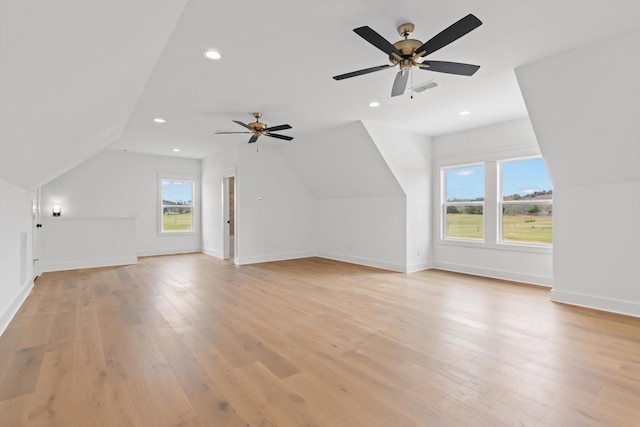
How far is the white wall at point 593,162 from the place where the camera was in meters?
3.07

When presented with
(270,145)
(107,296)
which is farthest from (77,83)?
(270,145)

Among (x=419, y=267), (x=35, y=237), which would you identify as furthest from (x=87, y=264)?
(x=419, y=267)

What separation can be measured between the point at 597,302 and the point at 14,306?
6955 millimetres

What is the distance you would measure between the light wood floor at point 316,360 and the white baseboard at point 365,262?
5.22ft

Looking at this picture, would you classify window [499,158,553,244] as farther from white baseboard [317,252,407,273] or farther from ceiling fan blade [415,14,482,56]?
ceiling fan blade [415,14,482,56]

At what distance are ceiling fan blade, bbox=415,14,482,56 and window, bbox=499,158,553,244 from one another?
12.4 feet

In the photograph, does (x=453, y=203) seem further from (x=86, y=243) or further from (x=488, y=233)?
(x=86, y=243)

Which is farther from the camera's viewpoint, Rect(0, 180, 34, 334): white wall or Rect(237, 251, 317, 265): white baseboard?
Rect(237, 251, 317, 265): white baseboard

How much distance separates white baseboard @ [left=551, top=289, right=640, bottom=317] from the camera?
3604 millimetres

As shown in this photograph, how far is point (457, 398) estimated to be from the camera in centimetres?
203

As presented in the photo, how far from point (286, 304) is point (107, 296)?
2583mm

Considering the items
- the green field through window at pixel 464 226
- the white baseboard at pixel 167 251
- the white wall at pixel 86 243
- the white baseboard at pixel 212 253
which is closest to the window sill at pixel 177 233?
the white baseboard at pixel 167 251

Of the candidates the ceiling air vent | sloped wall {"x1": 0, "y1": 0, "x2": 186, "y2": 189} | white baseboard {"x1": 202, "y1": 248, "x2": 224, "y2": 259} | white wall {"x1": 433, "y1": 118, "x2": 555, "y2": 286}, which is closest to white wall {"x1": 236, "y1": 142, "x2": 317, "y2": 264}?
white baseboard {"x1": 202, "y1": 248, "x2": 224, "y2": 259}

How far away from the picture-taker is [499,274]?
5508mm
